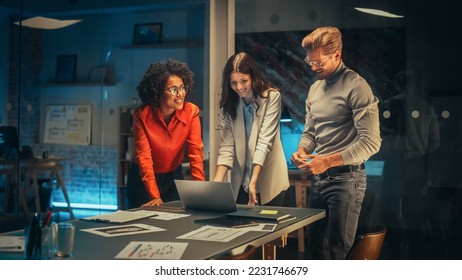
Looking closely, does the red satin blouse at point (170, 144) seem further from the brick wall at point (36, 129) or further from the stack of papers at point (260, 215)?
the stack of papers at point (260, 215)

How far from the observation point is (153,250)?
2.16m

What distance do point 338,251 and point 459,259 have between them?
0.66 m

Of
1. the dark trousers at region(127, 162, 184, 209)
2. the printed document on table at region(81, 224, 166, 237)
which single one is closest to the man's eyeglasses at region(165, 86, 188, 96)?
the dark trousers at region(127, 162, 184, 209)

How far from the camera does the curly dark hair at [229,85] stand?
12.1 feet

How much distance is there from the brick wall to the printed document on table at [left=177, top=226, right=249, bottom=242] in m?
2.12

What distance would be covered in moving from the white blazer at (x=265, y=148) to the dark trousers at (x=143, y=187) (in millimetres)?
390

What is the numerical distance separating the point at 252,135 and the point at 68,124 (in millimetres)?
1710

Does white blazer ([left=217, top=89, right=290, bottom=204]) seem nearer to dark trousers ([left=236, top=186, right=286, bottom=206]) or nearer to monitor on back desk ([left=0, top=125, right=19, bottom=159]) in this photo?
dark trousers ([left=236, top=186, right=286, bottom=206])

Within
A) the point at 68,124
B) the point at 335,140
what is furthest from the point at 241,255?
the point at 68,124

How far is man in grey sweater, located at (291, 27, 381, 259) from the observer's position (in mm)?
3377

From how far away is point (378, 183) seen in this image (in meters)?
3.47


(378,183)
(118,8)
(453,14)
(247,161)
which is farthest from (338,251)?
(118,8)

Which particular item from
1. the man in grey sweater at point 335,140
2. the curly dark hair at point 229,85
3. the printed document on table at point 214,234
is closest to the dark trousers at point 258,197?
the man in grey sweater at point 335,140
